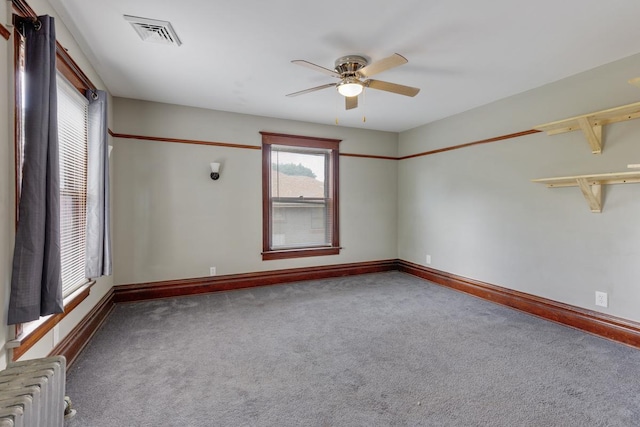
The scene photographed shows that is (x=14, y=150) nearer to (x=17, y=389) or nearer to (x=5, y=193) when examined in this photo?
(x=5, y=193)

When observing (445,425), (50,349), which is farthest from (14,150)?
(445,425)

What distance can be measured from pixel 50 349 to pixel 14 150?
4.49 feet

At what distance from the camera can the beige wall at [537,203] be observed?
2.72 m

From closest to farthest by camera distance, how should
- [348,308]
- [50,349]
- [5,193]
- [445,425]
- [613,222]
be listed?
[5,193] < [445,425] < [50,349] < [613,222] < [348,308]

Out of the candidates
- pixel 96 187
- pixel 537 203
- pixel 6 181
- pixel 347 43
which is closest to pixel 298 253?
pixel 96 187

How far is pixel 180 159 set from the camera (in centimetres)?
399

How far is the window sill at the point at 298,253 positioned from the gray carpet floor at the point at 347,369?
107 cm

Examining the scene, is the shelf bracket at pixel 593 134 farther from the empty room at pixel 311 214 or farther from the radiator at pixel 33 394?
the radiator at pixel 33 394

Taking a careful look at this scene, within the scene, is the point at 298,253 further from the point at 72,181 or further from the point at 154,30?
the point at 154,30

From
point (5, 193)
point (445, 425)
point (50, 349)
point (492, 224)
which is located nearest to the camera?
point (5, 193)

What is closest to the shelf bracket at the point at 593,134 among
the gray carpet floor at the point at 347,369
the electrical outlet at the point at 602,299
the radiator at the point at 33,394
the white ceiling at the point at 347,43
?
the white ceiling at the point at 347,43

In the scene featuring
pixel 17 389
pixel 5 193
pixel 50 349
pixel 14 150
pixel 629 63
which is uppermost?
pixel 629 63

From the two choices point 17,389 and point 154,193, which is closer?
point 17,389

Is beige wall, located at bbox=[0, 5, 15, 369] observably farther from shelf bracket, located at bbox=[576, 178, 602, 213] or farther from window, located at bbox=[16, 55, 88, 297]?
shelf bracket, located at bbox=[576, 178, 602, 213]
